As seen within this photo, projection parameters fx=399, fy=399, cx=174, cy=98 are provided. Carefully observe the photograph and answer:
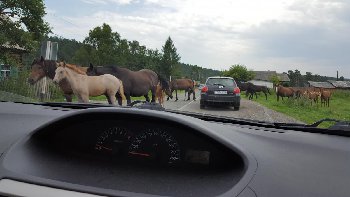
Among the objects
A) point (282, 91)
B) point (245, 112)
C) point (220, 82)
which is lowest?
point (245, 112)

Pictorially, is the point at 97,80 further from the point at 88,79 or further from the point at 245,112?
the point at 245,112

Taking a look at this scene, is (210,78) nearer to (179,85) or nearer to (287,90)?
(179,85)

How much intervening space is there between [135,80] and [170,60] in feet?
34.0

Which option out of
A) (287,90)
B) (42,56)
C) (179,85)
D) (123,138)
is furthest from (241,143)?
(287,90)

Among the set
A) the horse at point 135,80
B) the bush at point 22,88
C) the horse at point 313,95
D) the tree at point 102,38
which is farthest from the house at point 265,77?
Result: the bush at point 22,88

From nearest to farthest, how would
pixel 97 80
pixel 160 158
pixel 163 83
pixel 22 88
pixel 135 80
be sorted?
pixel 160 158 < pixel 97 80 < pixel 22 88 < pixel 135 80 < pixel 163 83

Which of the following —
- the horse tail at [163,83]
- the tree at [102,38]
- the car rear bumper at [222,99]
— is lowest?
the car rear bumper at [222,99]

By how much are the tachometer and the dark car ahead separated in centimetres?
1605

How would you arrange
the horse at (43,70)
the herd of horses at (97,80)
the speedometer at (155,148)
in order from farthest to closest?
1. the horse at (43,70)
2. the herd of horses at (97,80)
3. the speedometer at (155,148)

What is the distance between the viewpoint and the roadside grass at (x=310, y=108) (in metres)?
16.0

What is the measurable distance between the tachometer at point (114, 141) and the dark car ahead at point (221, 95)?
52.6ft

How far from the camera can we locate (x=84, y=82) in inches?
440

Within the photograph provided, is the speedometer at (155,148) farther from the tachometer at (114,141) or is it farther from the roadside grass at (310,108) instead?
the roadside grass at (310,108)

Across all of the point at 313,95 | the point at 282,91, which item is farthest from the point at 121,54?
the point at 313,95
